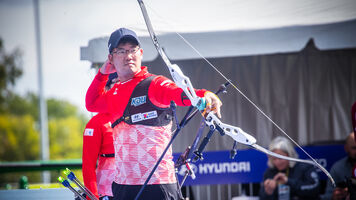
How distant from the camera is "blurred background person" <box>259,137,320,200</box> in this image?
4086mm

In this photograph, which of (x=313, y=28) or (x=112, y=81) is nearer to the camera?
(x=112, y=81)

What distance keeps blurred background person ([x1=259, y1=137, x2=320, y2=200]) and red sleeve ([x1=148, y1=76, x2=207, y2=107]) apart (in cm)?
225

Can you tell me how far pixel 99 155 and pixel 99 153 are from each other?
0.03 metres

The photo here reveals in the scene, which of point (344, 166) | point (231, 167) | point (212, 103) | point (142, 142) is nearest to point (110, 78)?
point (142, 142)

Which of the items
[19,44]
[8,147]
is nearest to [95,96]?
[19,44]

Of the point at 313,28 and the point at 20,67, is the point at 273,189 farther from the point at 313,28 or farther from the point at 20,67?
the point at 20,67

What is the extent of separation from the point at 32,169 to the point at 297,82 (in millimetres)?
3465

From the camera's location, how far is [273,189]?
411cm

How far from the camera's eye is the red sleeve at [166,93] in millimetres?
2127

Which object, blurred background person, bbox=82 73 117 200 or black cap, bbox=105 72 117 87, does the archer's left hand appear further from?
blurred background person, bbox=82 73 117 200

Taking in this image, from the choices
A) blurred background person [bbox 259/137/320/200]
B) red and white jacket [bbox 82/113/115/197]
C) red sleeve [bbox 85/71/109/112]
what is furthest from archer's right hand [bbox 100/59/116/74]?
blurred background person [bbox 259/137/320/200]

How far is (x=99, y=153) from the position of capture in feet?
11.0

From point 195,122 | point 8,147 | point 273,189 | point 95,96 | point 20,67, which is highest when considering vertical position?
point 20,67

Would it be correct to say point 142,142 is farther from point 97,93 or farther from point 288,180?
point 288,180
